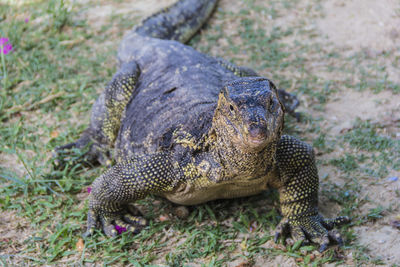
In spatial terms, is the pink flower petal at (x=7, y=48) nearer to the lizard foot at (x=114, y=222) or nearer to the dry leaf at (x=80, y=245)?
the lizard foot at (x=114, y=222)

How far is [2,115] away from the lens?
6500 mm

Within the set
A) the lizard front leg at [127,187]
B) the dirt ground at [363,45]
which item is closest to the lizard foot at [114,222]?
the lizard front leg at [127,187]

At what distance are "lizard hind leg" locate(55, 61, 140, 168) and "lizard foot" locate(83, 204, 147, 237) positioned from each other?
105cm

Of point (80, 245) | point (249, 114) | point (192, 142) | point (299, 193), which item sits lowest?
point (80, 245)

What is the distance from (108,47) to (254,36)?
105 inches

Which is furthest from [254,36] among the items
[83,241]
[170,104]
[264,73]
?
[83,241]

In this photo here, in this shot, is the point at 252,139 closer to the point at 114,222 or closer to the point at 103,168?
the point at 114,222

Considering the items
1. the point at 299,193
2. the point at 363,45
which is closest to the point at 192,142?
the point at 299,193

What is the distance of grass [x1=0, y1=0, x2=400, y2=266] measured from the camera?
14.0 feet

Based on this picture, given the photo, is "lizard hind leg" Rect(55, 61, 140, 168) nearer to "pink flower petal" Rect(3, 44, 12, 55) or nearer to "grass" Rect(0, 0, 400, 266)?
"grass" Rect(0, 0, 400, 266)

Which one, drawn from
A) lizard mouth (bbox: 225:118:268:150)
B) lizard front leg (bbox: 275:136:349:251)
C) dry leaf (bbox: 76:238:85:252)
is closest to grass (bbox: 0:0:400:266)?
dry leaf (bbox: 76:238:85:252)

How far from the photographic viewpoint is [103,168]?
5602 millimetres

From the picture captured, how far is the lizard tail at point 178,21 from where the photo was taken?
698cm

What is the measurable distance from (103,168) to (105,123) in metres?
0.58
